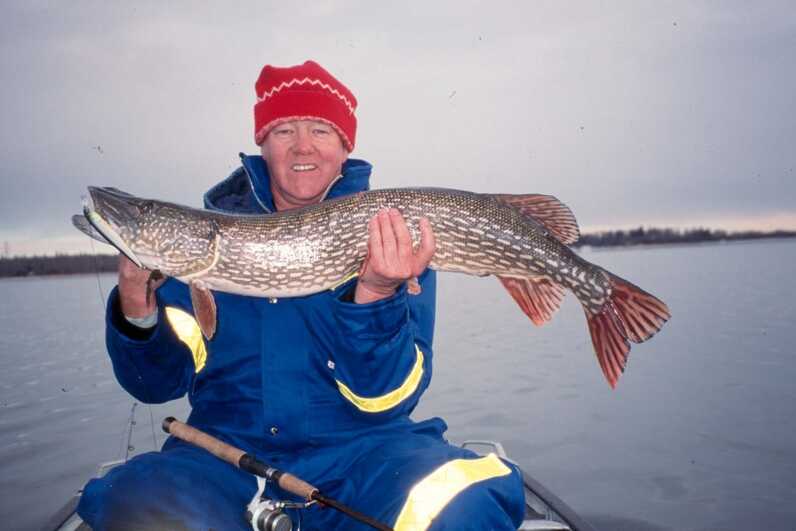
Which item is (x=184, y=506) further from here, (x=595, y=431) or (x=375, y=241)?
(x=595, y=431)

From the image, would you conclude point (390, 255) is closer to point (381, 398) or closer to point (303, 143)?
point (381, 398)

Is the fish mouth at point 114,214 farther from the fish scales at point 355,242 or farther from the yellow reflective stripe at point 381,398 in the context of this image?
the yellow reflective stripe at point 381,398

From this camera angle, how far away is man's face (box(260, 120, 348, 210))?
3004 millimetres

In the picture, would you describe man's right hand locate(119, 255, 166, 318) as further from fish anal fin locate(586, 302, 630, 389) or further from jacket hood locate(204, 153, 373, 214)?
fish anal fin locate(586, 302, 630, 389)

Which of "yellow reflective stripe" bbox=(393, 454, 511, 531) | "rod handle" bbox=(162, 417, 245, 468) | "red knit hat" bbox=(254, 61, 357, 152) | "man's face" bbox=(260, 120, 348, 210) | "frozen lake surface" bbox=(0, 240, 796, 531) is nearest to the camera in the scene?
"yellow reflective stripe" bbox=(393, 454, 511, 531)

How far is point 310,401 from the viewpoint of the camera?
7.97 ft

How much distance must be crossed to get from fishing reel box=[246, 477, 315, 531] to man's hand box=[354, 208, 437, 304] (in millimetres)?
866

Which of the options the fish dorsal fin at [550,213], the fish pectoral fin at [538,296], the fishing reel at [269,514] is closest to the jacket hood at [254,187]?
the fish dorsal fin at [550,213]

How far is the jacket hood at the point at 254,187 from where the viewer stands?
9.95 feet

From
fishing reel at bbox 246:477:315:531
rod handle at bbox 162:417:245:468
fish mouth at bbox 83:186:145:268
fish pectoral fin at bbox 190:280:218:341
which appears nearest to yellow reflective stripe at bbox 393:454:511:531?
fishing reel at bbox 246:477:315:531

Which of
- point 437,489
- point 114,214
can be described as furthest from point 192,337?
point 437,489

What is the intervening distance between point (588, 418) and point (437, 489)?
16.7ft

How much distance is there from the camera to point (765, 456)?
17.3 ft

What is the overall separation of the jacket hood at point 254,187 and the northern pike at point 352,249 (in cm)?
37
